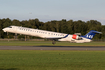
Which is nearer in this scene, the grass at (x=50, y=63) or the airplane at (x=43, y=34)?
the grass at (x=50, y=63)

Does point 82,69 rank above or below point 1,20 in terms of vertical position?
below

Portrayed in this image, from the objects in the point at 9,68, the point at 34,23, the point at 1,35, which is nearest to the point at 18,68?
the point at 9,68

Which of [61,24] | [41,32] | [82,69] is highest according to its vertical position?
[61,24]

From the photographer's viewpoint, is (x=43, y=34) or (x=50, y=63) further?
(x=43, y=34)

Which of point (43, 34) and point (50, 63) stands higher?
point (43, 34)

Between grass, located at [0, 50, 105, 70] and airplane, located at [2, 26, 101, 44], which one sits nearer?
grass, located at [0, 50, 105, 70]

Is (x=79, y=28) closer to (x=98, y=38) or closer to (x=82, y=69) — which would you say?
(x=98, y=38)

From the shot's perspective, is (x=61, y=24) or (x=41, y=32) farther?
(x=61, y=24)

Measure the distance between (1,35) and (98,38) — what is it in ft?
198

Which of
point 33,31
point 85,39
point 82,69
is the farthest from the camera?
point 85,39

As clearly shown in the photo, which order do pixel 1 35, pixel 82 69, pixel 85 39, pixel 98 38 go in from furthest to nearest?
1. pixel 1 35
2. pixel 98 38
3. pixel 85 39
4. pixel 82 69

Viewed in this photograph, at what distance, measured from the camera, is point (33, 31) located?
52781 millimetres

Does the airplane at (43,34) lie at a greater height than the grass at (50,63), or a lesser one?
greater

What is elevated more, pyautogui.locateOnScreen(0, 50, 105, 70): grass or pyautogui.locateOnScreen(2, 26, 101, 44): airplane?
pyautogui.locateOnScreen(2, 26, 101, 44): airplane
